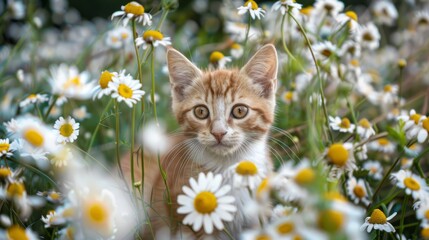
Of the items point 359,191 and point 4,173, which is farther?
point 359,191

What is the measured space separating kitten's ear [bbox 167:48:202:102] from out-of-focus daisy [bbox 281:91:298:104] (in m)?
0.54

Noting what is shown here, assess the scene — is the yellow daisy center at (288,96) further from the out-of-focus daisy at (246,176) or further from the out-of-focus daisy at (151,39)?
the out-of-focus daisy at (246,176)

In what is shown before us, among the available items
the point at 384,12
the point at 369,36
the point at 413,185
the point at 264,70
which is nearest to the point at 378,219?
the point at 413,185

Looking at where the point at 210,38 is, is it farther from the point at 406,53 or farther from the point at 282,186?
the point at 282,186

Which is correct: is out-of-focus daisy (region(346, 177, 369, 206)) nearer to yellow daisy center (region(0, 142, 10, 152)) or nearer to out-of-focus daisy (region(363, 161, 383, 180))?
out-of-focus daisy (region(363, 161, 383, 180))

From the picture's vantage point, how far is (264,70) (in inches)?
68.7

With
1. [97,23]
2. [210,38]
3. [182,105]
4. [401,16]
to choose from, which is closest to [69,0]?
[97,23]

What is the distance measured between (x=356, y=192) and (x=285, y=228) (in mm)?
831

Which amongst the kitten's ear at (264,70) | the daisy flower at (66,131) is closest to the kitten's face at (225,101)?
the kitten's ear at (264,70)

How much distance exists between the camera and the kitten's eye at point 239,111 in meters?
1.68

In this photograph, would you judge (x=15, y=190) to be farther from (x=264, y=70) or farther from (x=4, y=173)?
(x=264, y=70)

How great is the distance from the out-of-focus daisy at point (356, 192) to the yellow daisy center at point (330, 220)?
91 cm

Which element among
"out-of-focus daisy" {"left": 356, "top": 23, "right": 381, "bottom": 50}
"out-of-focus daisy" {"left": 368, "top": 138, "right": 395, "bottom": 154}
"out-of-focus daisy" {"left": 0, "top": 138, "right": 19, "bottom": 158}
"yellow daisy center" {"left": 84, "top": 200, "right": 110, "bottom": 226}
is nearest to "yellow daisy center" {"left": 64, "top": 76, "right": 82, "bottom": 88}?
"out-of-focus daisy" {"left": 0, "top": 138, "right": 19, "bottom": 158}

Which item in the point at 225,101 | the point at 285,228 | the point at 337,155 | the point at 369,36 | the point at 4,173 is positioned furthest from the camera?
the point at 369,36
